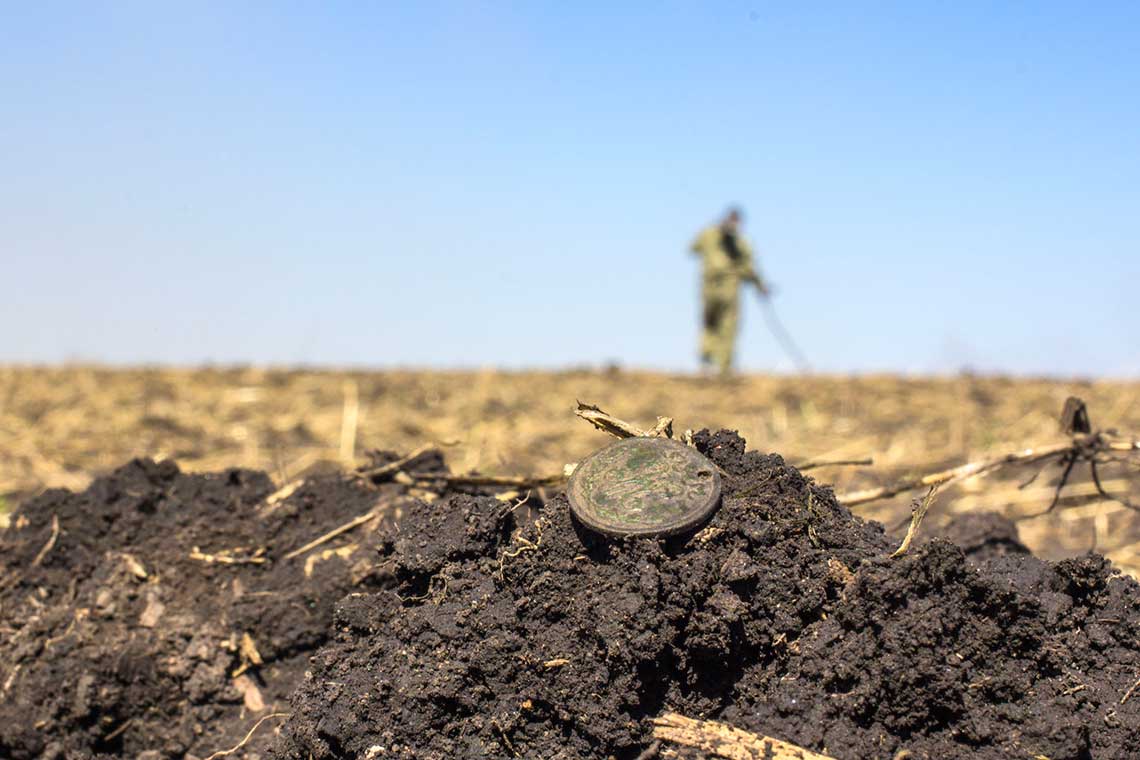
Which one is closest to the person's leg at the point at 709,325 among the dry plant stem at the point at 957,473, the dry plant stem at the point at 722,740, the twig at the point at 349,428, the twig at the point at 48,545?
the twig at the point at 349,428

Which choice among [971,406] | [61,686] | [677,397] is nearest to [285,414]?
[677,397]

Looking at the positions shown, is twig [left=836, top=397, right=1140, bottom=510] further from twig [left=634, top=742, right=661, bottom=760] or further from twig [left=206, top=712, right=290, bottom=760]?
twig [left=206, top=712, right=290, bottom=760]

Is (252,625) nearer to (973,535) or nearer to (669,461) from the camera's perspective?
(669,461)

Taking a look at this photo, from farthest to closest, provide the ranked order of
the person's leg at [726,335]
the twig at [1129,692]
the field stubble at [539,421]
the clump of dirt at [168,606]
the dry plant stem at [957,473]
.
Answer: the person's leg at [726,335], the field stubble at [539,421], the dry plant stem at [957,473], the clump of dirt at [168,606], the twig at [1129,692]

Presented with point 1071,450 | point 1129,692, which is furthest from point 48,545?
point 1071,450

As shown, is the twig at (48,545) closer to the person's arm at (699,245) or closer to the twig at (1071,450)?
the twig at (1071,450)

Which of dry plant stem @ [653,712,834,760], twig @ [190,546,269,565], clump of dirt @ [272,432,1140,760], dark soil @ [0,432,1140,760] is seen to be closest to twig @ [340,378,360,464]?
twig @ [190,546,269,565]
